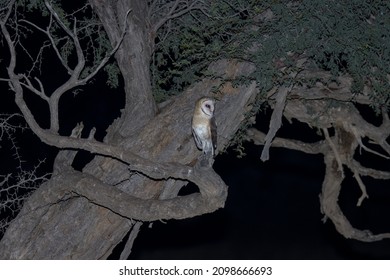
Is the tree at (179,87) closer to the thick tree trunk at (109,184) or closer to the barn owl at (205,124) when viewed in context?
the thick tree trunk at (109,184)

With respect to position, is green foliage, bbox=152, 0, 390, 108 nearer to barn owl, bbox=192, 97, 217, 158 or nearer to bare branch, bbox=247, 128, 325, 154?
barn owl, bbox=192, 97, 217, 158

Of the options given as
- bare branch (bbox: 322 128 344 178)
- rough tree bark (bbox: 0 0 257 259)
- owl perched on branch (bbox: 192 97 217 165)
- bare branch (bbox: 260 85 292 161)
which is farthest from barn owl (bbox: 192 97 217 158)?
bare branch (bbox: 322 128 344 178)

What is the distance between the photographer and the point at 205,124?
673 cm

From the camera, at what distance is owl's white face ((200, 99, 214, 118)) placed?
6699mm

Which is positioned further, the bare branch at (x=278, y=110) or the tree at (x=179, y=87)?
the bare branch at (x=278, y=110)

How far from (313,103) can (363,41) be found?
215cm

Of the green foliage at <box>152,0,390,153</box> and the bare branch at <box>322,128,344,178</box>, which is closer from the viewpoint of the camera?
the green foliage at <box>152,0,390,153</box>

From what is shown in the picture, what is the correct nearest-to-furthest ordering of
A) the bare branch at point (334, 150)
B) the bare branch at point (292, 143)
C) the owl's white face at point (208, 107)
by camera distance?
the owl's white face at point (208, 107) → the bare branch at point (334, 150) → the bare branch at point (292, 143)

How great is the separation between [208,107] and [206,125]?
0.68 ft

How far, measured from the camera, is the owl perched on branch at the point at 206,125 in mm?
6715

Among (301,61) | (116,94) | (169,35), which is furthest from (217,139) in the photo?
(116,94)

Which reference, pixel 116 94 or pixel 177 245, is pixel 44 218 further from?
pixel 177 245

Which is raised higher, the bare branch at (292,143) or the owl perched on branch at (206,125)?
the owl perched on branch at (206,125)

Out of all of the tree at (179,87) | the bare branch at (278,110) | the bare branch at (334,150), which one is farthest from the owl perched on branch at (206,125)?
the bare branch at (334,150)
